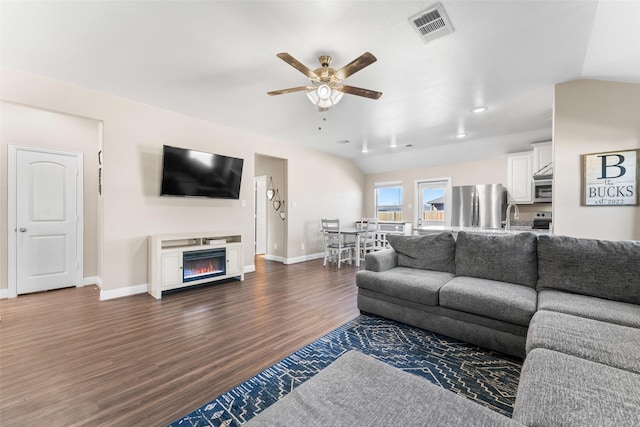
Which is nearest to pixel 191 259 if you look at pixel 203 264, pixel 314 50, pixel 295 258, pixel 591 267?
pixel 203 264

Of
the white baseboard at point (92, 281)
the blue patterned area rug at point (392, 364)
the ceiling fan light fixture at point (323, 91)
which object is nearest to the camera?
the blue patterned area rug at point (392, 364)

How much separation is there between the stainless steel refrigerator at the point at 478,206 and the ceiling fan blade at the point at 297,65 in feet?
15.9

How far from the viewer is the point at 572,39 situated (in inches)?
92.0

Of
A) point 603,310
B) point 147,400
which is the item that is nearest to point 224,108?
point 147,400

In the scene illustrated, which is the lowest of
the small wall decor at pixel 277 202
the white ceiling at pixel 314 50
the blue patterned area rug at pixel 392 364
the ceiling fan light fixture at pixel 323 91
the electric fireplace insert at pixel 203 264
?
the blue patterned area rug at pixel 392 364

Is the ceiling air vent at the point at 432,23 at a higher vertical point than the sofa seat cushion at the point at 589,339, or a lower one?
higher

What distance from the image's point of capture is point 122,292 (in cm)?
355

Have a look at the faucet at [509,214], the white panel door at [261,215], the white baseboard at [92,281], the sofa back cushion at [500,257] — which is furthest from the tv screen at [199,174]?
the faucet at [509,214]

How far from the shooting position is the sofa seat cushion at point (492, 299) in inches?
78.9

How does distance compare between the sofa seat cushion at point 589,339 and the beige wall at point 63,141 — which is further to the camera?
the beige wall at point 63,141

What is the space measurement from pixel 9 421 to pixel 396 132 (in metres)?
5.57

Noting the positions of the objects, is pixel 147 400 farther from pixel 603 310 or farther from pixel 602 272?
pixel 602 272

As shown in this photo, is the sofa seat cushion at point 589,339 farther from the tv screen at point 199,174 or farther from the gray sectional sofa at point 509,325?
the tv screen at point 199,174

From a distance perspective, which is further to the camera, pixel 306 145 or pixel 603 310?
pixel 306 145
